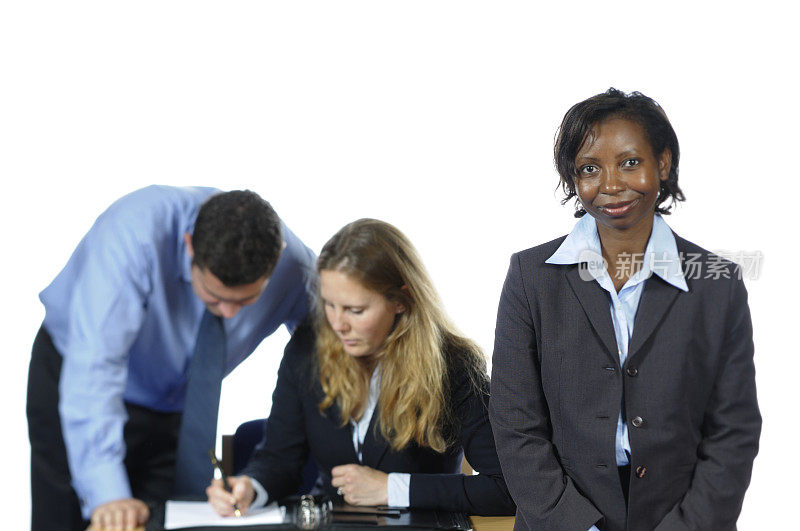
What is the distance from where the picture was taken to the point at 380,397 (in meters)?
1.84

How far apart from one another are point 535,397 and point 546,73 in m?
1.01

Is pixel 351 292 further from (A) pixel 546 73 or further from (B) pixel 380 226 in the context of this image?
(A) pixel 546 73

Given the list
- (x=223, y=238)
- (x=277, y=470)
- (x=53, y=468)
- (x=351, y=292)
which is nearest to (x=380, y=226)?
(x=351, y=292)

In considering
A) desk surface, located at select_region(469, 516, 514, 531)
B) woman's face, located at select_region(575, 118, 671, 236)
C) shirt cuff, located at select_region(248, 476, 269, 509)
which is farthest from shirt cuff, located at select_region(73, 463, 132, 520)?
woman's face, located at select_region(575, 118, 671, 236)

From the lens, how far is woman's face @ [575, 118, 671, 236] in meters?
1.51

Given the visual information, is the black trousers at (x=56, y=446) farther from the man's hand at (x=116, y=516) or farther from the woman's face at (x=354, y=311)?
the woman's face at (x=354, y=311)

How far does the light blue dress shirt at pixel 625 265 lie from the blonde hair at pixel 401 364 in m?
0.32

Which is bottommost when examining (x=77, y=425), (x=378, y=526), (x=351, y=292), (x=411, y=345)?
(x=378, y=526)

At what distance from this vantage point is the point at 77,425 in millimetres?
1566

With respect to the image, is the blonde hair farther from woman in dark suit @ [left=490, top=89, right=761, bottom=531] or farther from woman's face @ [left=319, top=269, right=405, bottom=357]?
woman in dark suit @ [left=490, top=89, right=761, bottom=531]

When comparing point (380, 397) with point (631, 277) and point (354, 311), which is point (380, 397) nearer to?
point (354, 311)

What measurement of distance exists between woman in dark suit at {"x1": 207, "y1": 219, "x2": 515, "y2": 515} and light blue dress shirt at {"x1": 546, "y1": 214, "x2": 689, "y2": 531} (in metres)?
0.32

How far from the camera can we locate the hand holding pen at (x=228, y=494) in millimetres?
1632

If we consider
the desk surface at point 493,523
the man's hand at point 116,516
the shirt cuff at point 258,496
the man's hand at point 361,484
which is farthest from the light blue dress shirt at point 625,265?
the man's hand at point 116,516
